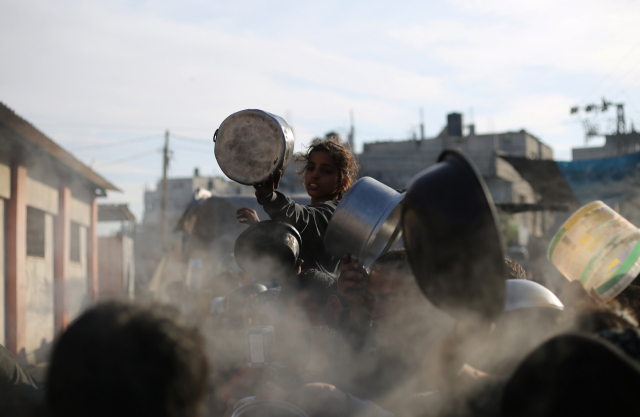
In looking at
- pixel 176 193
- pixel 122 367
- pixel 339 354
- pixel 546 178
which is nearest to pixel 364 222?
pixel 339 354

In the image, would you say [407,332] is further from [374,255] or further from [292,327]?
[292,327]

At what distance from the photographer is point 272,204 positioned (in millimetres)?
2139

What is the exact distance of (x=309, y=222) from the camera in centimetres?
237

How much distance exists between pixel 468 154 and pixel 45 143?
86.7 feet

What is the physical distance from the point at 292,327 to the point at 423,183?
1.28 m

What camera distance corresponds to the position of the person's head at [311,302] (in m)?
2.23

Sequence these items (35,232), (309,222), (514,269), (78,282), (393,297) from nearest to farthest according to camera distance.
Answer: (393,297) → (514,269) → (309,222) → (35,232) → (78,282)

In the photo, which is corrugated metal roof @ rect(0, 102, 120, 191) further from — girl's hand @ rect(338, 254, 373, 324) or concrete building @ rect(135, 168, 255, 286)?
concrete building @ rect(135, 168, 255, 286)

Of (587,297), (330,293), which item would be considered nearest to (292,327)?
(330,293)

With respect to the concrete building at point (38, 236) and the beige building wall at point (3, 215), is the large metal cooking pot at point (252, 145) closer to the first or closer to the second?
the concrete building at point (38, 236)

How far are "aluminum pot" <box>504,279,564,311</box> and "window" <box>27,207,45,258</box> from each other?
31.7 ft

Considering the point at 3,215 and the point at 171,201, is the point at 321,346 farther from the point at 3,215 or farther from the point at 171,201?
the point at 171,201

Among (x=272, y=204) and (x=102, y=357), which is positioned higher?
(x=272, y=204)

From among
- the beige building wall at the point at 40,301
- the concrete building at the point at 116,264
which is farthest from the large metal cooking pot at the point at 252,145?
the concrete building at the point at 116,264
